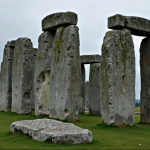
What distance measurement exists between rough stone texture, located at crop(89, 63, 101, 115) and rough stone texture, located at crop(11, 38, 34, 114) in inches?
185

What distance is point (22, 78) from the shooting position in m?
16.4

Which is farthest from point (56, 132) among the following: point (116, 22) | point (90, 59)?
point (90, 59)

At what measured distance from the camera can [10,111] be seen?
1803 cm

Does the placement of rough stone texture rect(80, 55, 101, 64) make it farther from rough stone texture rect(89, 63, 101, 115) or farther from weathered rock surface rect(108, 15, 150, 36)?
weathered rock surface rect(108, 15, 150, 36)

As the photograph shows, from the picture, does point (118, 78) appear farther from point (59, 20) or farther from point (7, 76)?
point (7, 76)

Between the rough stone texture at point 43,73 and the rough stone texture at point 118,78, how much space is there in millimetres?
4372

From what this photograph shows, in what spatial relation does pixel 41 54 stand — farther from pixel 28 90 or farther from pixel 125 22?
pixel 125 22

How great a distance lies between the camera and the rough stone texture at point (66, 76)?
41.1 ft

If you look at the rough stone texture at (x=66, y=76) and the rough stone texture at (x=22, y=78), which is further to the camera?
the rough stone texture at (x=22, y=78)

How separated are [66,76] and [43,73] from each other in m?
2.71

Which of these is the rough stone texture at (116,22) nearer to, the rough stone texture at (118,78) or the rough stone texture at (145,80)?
the rough stone texture at (118,78)

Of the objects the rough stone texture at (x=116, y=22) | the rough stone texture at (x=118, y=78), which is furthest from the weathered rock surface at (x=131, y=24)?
the rough stone texture at (x=118, y=78)

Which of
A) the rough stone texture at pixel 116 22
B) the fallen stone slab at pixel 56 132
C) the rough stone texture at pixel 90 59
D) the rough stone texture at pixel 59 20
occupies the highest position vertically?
the rough stone texture at pixel 59 20

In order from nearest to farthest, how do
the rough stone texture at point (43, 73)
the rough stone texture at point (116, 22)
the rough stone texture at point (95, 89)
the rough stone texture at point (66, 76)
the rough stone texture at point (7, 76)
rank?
the rough stone texture at point (116, 22) < the rough stone texture at point (66, 76) < the rough stone texture at point (43, 73) < the rough stone texture at point (7, 76) < the rough stone texture at point (95, 89)
